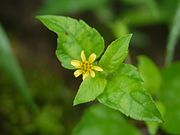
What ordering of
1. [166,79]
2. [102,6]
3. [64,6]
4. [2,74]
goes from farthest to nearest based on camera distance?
[102,6], [64,6], [2,74], [166,79]

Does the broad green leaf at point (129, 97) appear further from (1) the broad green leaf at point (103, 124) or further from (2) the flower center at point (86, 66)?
(1) the broad green leaf at point (103, 124)

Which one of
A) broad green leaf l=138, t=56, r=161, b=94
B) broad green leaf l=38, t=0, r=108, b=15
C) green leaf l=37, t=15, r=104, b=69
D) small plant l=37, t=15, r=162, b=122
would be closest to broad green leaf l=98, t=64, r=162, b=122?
small plant l=37, t=15, r=162, b=122

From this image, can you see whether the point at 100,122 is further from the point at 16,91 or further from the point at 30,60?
the point at 30,60

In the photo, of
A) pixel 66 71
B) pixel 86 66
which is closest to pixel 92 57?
pixel 86 66

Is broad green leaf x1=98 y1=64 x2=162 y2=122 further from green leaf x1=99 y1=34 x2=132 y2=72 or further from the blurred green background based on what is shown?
the blurred green background

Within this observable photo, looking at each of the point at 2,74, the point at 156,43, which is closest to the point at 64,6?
the point at 2,74

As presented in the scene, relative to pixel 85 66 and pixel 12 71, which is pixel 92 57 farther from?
pixel 12 71
